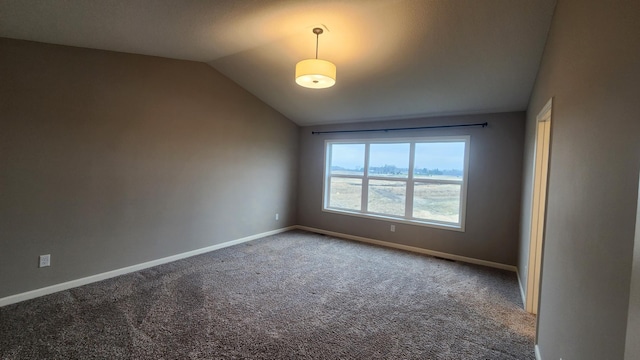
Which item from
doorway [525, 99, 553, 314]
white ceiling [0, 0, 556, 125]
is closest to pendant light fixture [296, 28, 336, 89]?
white ceiling [0, 0, 556, 125]

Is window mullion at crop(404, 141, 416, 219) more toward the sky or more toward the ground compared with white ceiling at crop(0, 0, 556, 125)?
more toward the ground

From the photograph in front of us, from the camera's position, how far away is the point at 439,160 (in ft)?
15.1

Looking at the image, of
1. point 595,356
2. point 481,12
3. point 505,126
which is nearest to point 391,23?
point 481,12

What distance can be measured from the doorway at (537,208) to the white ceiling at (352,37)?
84 cm

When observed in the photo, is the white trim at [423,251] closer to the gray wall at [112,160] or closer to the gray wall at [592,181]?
the gray wall at [112,160]

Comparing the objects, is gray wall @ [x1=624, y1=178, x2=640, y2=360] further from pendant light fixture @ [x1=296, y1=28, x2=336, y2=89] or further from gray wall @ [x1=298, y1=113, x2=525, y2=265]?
gray wall @ [x1=298, y1=113, x2=525, y2=265]

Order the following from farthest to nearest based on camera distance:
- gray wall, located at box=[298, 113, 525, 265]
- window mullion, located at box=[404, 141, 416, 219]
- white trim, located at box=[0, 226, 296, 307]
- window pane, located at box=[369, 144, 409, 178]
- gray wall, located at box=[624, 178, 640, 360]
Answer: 1. window pane, located at box=[369, 144, 409, 178]
2. window mullion, located at box=[404, 141, 416, 219]
3. gray wall, located at box=[298, 113, 525, 265]
4. white trim, located at box=[0, 226, 296, 307]
5. gray wall, located at box=[624, 178, 640, 360]

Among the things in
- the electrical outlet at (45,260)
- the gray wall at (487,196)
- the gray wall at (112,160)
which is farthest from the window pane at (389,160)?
the electrical outlet at (45,260)

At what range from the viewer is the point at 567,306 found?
4.83 feet

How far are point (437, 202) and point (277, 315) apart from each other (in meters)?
3.23

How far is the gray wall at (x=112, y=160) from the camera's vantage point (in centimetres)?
262

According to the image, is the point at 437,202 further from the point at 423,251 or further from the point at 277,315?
the point at 277,315

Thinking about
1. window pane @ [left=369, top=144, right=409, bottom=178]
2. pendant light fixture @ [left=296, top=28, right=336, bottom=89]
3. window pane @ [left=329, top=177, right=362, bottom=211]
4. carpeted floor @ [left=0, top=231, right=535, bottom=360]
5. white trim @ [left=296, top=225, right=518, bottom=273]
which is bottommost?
carpeted floor @ [left=0, top=231, right=535, bottom=360]

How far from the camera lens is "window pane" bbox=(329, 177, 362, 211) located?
5520 millimetres
